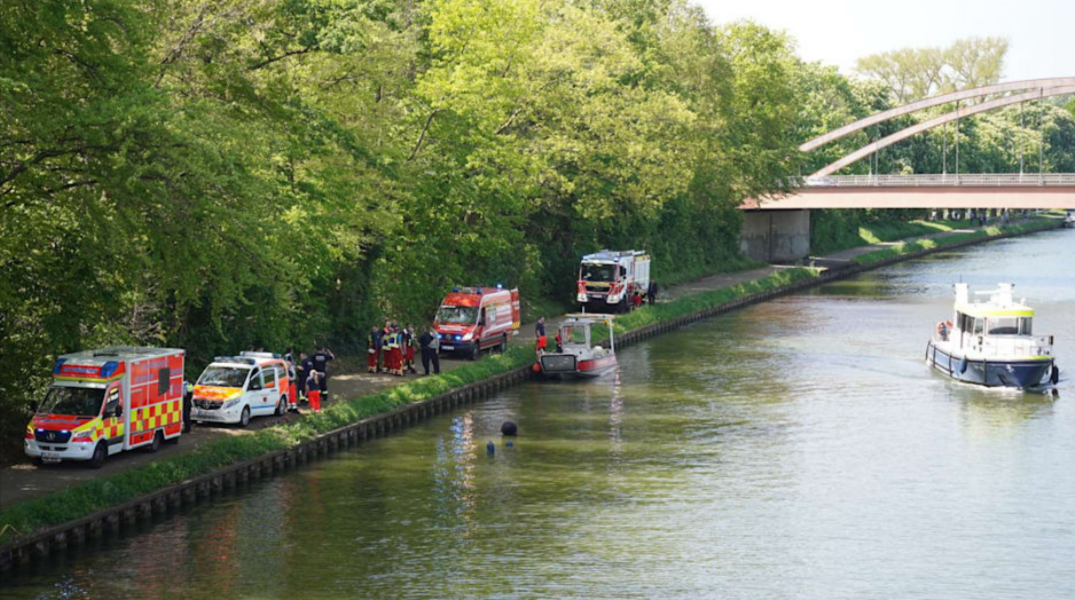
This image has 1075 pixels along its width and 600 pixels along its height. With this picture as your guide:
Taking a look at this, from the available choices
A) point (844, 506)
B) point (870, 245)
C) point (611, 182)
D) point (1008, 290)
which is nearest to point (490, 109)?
point (611, 182)

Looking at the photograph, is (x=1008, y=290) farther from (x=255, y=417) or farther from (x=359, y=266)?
(x=255, y=417)

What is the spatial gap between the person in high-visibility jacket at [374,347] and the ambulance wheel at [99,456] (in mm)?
17358

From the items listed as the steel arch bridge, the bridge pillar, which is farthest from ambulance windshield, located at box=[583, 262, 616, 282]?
the bridge pillar

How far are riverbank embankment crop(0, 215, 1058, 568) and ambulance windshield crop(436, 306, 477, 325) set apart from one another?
2.00m

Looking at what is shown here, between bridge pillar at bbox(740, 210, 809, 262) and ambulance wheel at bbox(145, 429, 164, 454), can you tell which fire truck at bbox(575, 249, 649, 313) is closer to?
ambulance wheel at bbox(145, 429, 164, 454)

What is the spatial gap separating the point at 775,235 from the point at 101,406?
304ft

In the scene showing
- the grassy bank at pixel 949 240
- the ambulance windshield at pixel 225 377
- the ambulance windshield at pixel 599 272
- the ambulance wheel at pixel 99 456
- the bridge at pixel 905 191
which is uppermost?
the bridge at pixel 905 191

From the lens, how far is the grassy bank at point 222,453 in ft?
102

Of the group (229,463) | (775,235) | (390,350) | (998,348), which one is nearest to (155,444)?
(229,463)

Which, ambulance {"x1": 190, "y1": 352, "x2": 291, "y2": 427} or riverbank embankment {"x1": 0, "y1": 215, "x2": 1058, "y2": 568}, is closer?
riverbank embankment {"x1": 0, "y1": 215, "x2": 1058, "y2": 568}

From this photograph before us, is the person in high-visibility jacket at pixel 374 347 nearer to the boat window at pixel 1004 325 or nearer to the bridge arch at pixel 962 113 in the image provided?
the boat window at pixel 1004 325

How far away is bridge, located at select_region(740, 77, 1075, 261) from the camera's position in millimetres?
101312

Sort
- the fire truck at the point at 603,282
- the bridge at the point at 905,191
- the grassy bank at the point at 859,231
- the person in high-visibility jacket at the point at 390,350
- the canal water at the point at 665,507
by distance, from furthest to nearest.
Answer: the grassy bank at the point at 859,231 → the bridge at the point at 905,191 → the fire truck at the point at 603,282 → the person in high-visibility jacket at the point at 390,350 → the canal water at the point at 665,507

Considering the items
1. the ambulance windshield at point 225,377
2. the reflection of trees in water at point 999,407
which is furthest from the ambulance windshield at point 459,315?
the reflection of trees in water at point 999,407
